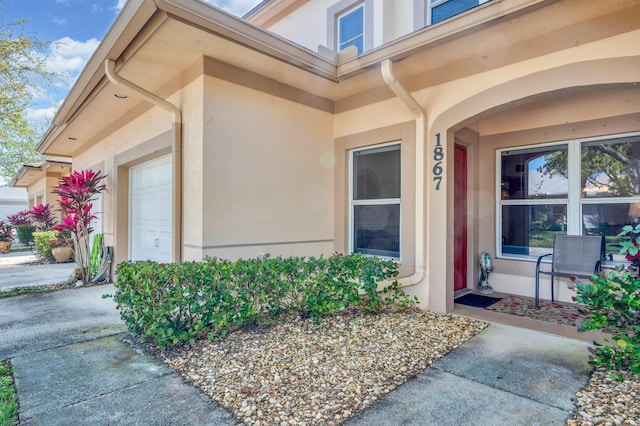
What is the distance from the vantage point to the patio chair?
14.8 ft

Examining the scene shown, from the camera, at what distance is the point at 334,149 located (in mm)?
5730

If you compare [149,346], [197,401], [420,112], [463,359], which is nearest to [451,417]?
[463,359]

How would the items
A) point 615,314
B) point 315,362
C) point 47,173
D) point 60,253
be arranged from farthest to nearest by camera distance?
point 47,173 → point 60,253 → point 315,362 → point 615,314

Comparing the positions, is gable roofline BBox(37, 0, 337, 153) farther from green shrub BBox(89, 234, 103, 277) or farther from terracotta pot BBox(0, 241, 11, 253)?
terracotta pot BBox(0, 241, 11, 253)

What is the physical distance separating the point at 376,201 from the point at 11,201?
33.4 metres

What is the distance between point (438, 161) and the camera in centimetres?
448

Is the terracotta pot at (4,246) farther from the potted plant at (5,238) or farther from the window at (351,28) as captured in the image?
the window at (351,28)

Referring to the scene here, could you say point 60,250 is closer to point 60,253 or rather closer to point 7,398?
point 60,253

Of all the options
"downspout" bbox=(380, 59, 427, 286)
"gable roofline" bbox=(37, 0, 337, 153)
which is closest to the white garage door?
"gable roofline" bbox=(37, 0, 337, 153)

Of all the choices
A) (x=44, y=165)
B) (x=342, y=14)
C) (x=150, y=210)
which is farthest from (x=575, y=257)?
Answer: (x=44, y=165)

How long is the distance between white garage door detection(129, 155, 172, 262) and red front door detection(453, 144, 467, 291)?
4509 millimetres

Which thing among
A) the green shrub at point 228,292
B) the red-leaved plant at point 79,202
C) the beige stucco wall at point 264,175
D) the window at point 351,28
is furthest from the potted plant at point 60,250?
the window at point 351,28

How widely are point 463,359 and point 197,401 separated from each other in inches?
90.3

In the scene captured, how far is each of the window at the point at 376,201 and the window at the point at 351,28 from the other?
258cm
